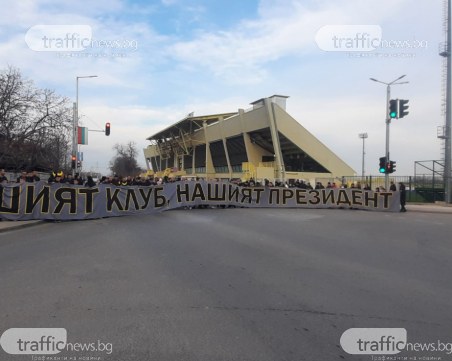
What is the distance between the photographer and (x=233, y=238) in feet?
35.7

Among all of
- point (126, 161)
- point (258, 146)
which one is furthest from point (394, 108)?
point (126, 161)

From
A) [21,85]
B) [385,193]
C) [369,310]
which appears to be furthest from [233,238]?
[21,85]

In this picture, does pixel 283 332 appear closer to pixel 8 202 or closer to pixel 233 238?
pixel 233 238

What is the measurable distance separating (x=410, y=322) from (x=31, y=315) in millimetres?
4283

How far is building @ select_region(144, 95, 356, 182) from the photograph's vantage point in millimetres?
51031

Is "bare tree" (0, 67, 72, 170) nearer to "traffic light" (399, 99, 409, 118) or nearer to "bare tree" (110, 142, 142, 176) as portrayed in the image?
"traffic light" (399, 99, 409, 118)

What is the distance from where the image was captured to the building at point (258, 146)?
51031 millimetres

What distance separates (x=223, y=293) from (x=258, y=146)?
54.8m

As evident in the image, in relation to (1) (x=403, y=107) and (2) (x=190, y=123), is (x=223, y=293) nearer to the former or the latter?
(1) (x=403, y=107)

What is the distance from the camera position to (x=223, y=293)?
566 cm

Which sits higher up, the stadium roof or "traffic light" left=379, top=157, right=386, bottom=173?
the stadium roof

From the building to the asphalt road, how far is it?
119ft

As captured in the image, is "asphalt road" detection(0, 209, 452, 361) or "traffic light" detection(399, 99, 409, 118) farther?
"traffic light" detection(399, 99, 409, 118)

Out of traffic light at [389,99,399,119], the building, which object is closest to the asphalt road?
traffic light at [389,99,399,119]
